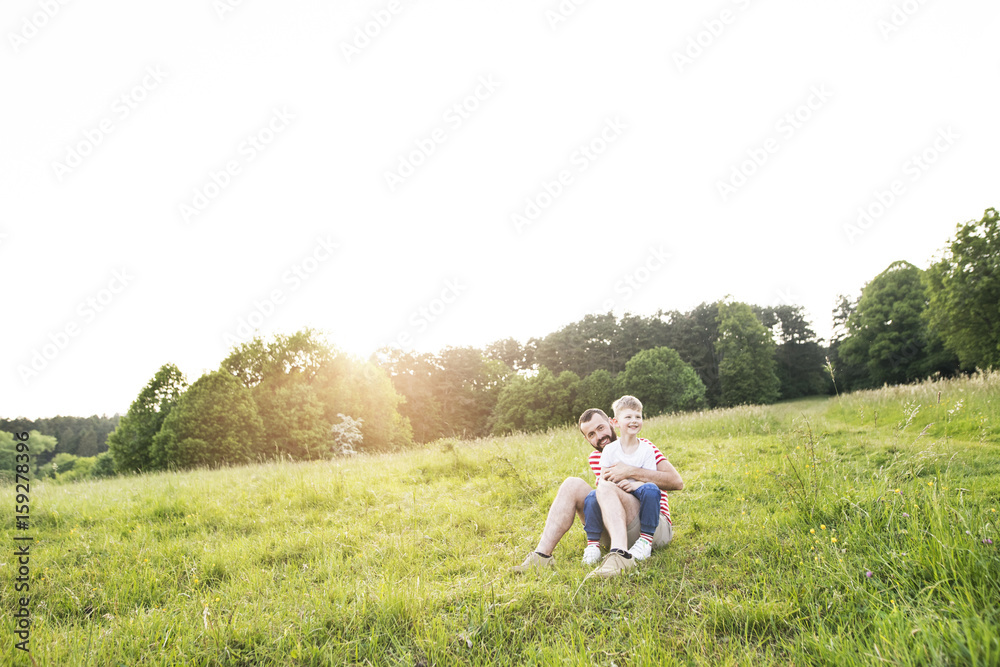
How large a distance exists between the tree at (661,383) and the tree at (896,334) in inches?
585

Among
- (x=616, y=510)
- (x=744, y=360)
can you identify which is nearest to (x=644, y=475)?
(x=616, y=510)

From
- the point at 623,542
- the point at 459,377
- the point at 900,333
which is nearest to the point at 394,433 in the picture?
the point at 459,377

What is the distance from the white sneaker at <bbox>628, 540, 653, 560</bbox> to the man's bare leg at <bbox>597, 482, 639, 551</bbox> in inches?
2.9

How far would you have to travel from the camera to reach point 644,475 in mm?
3436

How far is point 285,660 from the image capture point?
7.63 ft

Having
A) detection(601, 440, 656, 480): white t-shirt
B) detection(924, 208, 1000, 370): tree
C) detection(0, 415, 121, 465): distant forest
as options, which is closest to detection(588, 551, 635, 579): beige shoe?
detection(601, 440, 656, 480): white t-shirt

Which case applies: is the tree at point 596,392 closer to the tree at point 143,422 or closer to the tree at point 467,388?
the tree at point 467,388

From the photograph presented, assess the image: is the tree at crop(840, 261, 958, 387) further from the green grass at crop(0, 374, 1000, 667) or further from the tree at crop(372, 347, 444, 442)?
the green grass at crop(0, 374, 1000, 667)

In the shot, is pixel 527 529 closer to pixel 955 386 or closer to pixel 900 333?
pixel 955 386

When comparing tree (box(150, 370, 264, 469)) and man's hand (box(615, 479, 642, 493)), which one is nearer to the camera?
man's hand (box(615, 479, 642, 493))

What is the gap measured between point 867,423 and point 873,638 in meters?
9.43

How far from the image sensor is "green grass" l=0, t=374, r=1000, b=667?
2090 millimetres

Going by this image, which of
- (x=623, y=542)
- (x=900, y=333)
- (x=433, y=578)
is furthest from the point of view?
(x=900, y=333)

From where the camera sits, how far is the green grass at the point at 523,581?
6.86 ft
